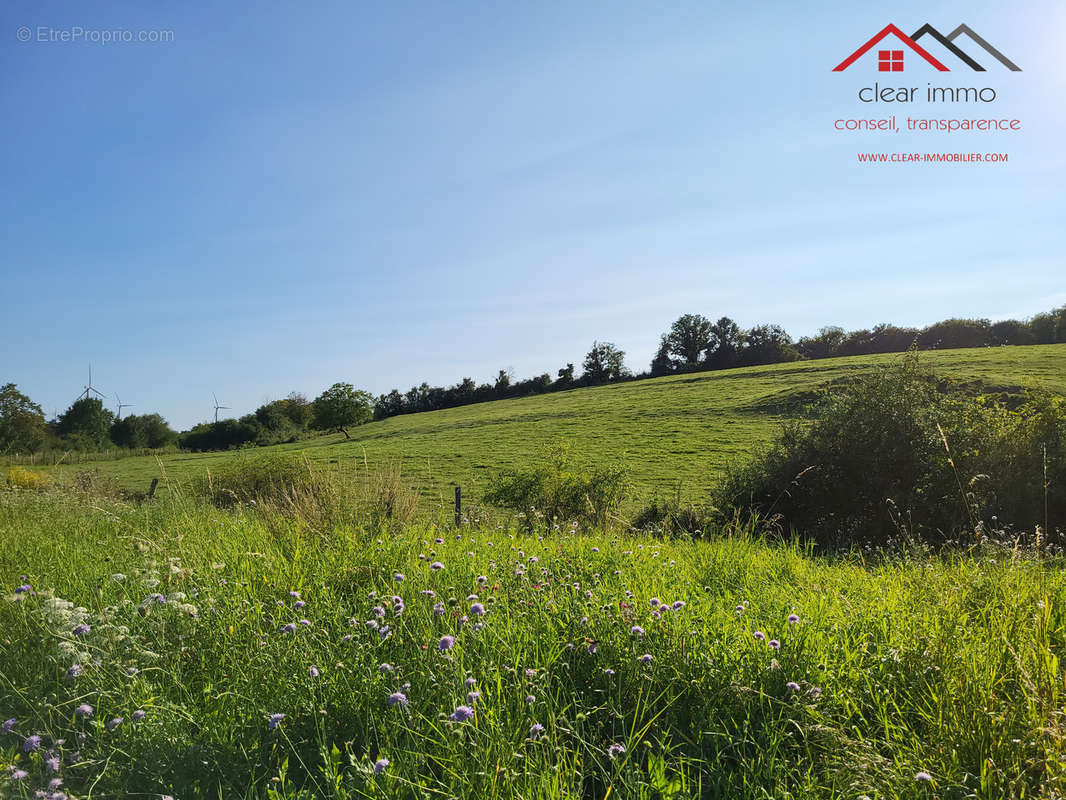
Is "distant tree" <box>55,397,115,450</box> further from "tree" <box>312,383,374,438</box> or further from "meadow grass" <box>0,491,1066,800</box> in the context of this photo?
"meadow grass" <box>0,491,1066,800</box>

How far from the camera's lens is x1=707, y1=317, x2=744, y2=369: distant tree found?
235ft

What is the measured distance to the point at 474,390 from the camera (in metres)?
72.6

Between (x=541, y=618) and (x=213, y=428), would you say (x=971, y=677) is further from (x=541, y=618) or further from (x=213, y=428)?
(x=213, y=428)

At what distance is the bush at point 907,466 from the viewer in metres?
10.6

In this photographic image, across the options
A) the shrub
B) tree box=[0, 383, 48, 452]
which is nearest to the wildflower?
the shrub

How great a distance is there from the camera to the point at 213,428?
6178 cm

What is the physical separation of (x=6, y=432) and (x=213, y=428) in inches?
679

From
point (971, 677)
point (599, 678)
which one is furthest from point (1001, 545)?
point (599, 678)

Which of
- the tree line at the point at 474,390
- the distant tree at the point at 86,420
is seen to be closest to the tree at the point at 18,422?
the tree line at the point at 474,390

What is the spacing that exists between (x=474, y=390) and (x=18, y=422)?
4230 centimetres

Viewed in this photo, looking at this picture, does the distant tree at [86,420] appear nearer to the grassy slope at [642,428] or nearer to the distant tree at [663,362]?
the grassy slope at [642,428]

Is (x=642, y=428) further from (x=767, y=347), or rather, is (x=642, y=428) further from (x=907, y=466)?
(x=767, y=347)

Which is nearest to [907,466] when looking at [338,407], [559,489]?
[559,489]

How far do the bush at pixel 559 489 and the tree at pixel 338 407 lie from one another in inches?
1549
